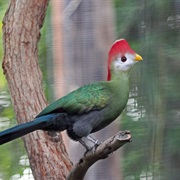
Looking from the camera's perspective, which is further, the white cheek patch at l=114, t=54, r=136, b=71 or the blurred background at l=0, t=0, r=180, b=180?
the blurred background at l=0, t=0, r=180, b=180

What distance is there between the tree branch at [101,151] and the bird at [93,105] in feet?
0.26

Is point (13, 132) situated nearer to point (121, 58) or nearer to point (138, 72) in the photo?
point (121, 58)

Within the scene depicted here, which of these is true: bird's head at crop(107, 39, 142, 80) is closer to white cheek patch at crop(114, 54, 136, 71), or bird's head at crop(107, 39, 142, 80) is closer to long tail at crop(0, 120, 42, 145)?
white cheek patch at crop(114, 54, 136, 71)

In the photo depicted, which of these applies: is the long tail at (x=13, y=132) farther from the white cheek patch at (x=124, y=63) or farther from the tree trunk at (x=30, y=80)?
the tree trunk at (x=30, y=80)

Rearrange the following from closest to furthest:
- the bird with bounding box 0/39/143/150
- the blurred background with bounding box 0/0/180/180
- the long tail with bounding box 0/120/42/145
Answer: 1. the long tail with bounding box 0/120/42/145
2. the bird with bounding box 0/39/143/150
3. the blurred background with bounding box 0/0/180/180

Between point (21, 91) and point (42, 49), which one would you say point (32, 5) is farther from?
point (42, 49)

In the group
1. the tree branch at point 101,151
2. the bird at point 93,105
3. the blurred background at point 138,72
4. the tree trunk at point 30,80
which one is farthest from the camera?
the blurred background at point 138,72

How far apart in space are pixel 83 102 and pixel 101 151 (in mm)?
271

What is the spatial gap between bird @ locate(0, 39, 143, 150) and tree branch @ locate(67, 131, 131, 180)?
0.26 ft

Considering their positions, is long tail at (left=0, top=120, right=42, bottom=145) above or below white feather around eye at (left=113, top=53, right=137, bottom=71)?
below

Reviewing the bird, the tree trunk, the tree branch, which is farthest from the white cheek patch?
the tree trunk

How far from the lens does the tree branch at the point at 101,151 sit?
7.63 feet

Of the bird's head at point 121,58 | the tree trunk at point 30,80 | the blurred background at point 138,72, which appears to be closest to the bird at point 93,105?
the bird's head at point 121,58

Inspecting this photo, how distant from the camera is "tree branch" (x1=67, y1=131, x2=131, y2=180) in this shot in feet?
7.63
